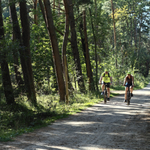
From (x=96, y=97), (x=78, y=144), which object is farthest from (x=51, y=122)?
(x=96, y=97)

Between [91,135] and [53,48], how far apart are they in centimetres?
923

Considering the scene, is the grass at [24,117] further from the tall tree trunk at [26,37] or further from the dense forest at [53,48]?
the dense forest at [53,48]

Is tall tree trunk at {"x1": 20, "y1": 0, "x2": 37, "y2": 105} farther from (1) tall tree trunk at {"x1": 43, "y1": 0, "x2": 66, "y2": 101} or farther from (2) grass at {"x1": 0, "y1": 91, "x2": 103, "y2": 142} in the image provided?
(1) tall tree trunk at {"x1": 43, "y1": 0, "x2": 66, "y2": 101}

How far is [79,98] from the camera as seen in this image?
1769cm

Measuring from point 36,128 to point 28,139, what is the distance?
1.79 meters

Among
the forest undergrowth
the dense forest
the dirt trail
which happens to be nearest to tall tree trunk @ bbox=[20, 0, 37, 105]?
the dense forest

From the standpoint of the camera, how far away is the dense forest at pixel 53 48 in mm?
14670

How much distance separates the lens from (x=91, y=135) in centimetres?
768

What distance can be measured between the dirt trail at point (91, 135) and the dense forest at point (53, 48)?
14.9 feet

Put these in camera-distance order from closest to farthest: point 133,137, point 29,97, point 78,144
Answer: point 78,144 < point 133,137 < point 29,97

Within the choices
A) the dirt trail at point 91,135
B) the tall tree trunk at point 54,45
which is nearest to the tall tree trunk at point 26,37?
the tall tree trunk at point 54,45

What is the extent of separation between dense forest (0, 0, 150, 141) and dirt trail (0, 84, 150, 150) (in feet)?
14.9

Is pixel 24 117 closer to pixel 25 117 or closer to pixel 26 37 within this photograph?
pixel 25 117

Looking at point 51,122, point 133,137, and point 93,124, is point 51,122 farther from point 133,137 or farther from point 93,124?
point 133,137
